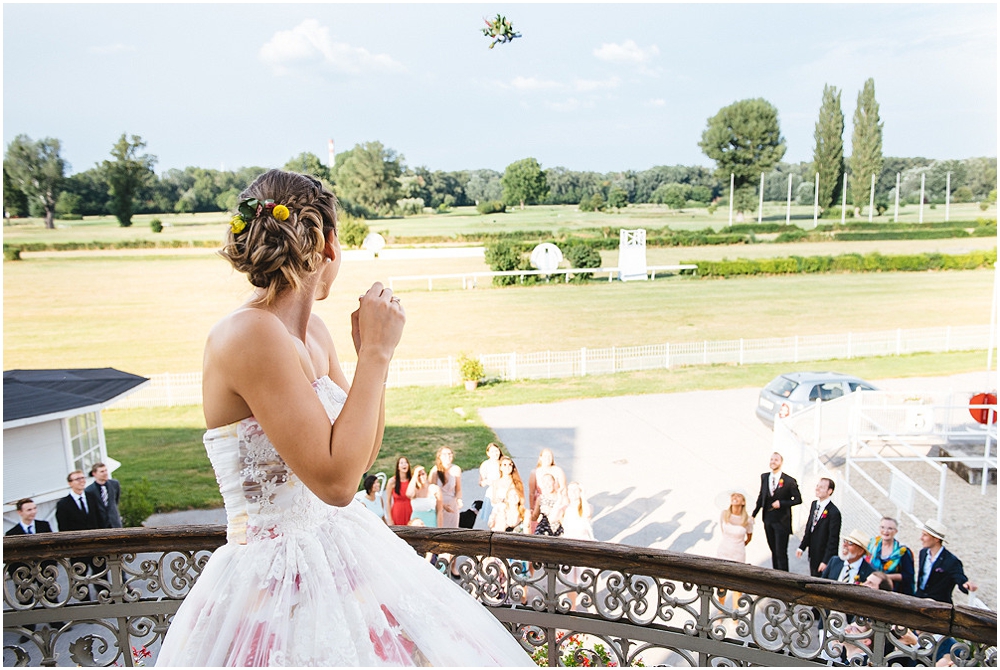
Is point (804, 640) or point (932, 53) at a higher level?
point (932, 53)

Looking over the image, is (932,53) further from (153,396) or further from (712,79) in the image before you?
(153,396)

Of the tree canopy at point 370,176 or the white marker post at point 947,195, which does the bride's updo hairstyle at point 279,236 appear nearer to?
the tree canopy at point 370,176

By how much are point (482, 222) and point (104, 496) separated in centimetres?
904

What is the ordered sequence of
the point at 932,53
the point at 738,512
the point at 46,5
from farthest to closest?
1. the point at 932,53
2. the point at 46,5
3. the point at 738,512

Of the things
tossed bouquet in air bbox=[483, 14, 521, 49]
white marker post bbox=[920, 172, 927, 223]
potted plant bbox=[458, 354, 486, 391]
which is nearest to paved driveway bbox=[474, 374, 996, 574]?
potted plant bbox=[458, 354, 486, 391]

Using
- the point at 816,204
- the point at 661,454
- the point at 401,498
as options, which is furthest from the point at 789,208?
the point at 401,498

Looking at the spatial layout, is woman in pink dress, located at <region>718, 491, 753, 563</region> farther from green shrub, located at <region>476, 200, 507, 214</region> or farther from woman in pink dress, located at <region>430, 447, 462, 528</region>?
green shrub, located at <region>476, 200, 507, 214</region>

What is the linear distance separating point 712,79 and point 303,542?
1343cm

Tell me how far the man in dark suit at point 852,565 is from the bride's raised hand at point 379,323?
3.99 meters

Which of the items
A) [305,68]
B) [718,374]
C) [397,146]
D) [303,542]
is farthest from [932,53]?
[303,542]

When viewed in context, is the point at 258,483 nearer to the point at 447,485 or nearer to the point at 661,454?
the point at 447,485

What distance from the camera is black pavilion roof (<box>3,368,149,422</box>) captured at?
6.55 metres

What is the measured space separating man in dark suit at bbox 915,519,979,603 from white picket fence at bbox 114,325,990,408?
29.8 feet

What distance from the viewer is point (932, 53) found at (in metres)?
12.3
